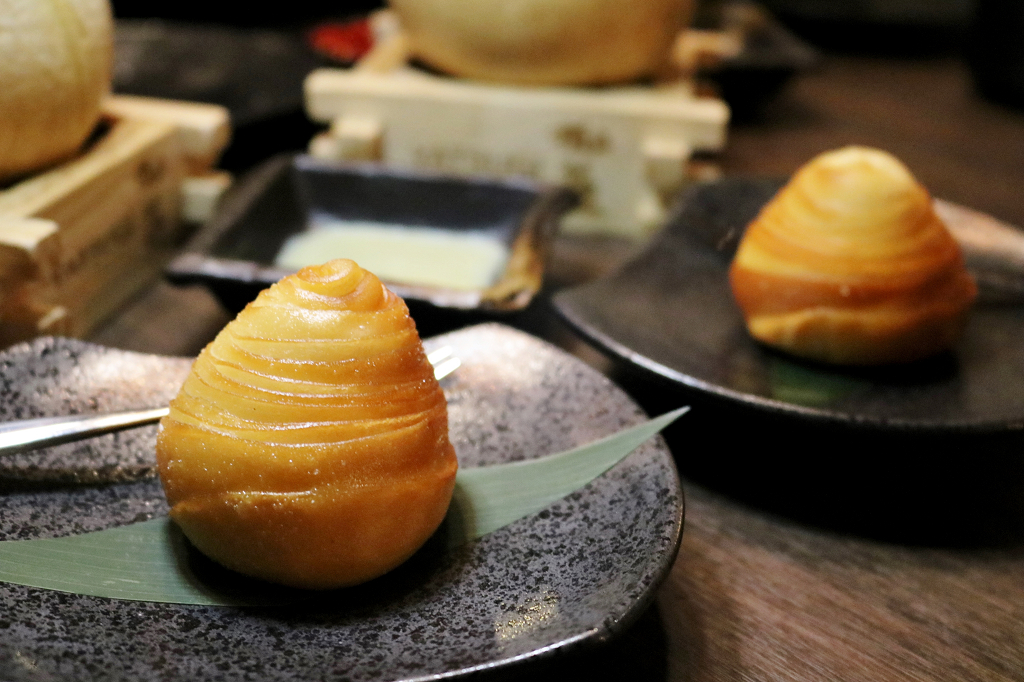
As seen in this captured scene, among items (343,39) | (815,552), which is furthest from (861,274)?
(343,39)

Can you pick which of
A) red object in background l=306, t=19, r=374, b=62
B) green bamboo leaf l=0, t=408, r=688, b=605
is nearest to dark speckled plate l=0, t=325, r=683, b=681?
green bamboo leaf l=0, t=408, r=688, b=605

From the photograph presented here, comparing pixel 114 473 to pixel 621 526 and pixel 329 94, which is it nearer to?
pixel 621 526

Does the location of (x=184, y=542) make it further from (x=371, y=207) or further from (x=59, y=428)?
(x=371, y=207)

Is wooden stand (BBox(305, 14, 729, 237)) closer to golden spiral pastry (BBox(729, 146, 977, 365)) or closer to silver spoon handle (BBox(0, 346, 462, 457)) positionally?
golden spiral pastry (BBox(729, 146, 977, 365))

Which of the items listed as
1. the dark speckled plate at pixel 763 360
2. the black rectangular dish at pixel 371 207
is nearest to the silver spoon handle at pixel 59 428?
the black rectangular dish at pixel 371 207

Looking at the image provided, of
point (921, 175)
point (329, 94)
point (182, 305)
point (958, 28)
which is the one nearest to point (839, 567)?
point (182, 305)
